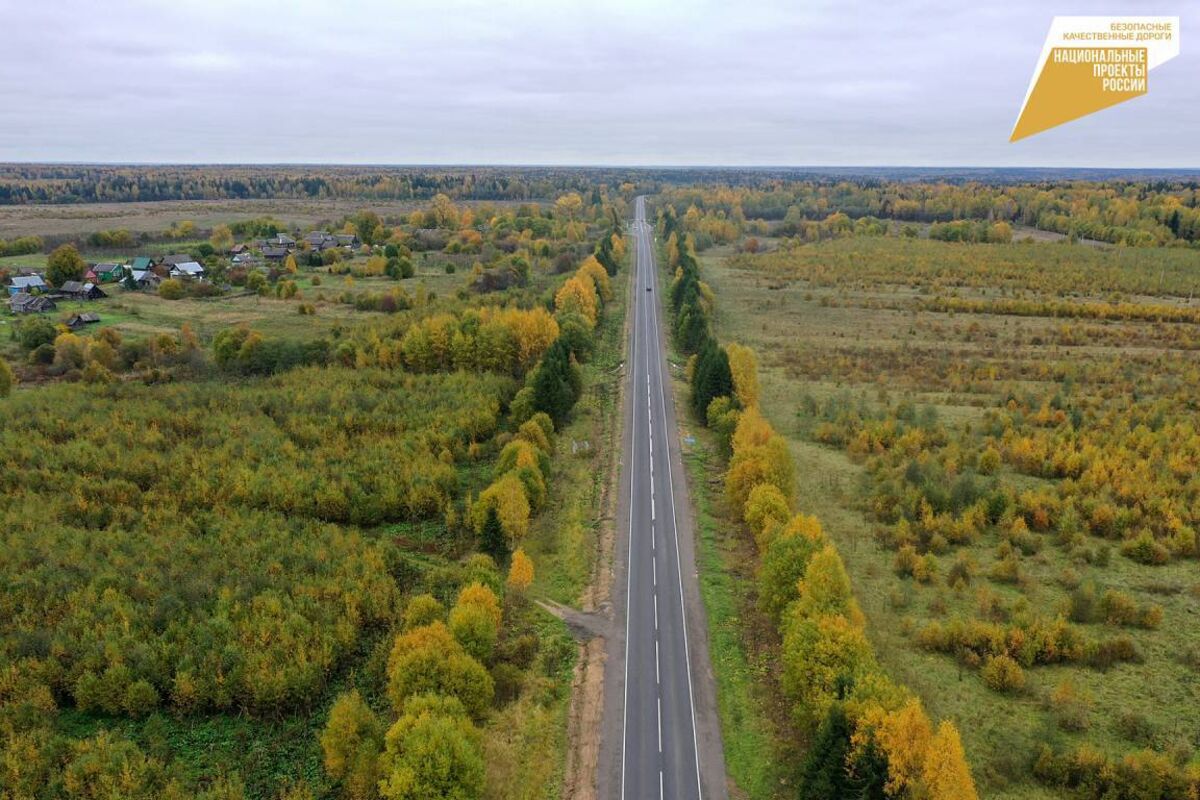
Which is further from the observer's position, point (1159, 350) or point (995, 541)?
point (1159, 350)

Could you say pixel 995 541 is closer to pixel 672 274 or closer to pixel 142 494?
pixel 142 494

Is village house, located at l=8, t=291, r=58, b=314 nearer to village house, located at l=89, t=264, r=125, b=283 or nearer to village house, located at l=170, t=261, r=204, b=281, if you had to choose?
village house, located at l=89, t=264, r=125, b=283

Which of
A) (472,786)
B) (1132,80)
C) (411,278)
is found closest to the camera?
(472,786)

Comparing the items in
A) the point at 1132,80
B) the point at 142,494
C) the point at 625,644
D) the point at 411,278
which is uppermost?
the point at 1132,80

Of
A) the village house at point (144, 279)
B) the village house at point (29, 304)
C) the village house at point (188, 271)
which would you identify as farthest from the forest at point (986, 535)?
the village house at point (144, 279)

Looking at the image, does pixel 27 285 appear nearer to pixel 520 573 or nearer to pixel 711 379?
pixel 711 379

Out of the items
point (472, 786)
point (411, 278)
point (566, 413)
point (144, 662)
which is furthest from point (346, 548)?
point (411, 278)
